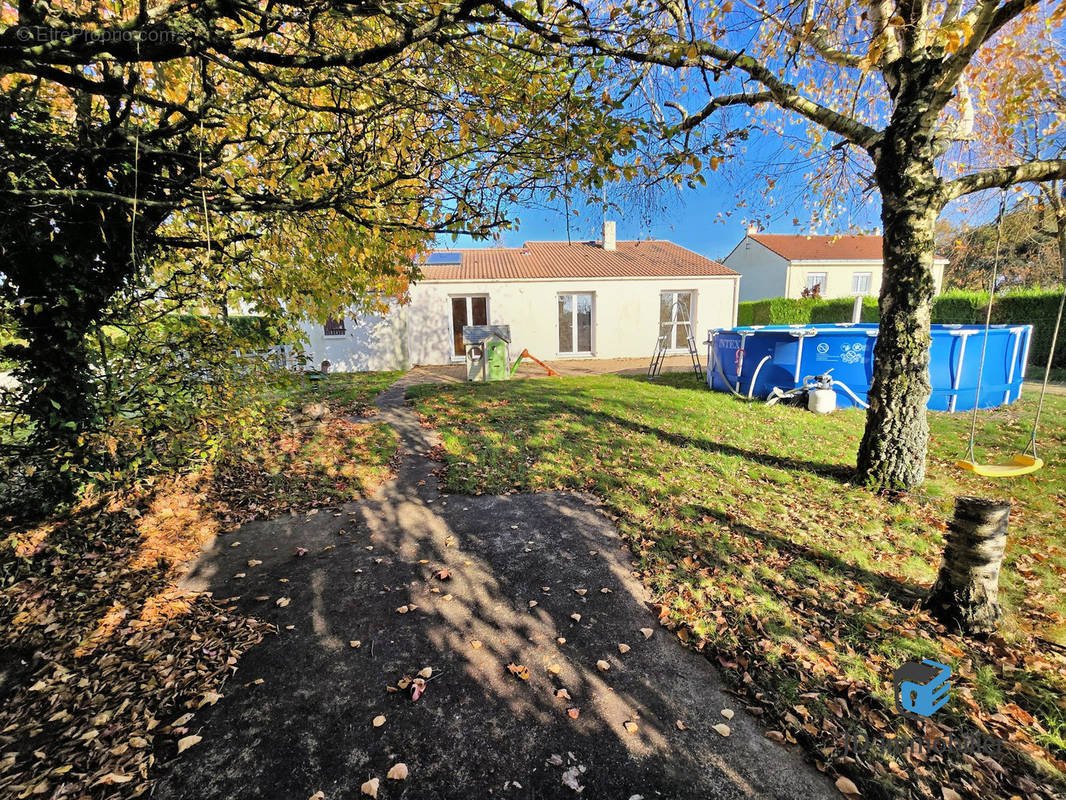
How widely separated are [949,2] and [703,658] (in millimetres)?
6867

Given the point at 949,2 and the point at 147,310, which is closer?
the point at 147,310

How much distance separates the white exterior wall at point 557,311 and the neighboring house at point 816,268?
377 inches

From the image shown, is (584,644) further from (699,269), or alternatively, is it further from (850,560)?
(699,269)

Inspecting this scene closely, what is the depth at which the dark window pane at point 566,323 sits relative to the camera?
57.2 ft

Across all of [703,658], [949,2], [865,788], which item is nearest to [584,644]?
[703,658]

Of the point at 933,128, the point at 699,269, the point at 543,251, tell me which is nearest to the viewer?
the point at 933,128

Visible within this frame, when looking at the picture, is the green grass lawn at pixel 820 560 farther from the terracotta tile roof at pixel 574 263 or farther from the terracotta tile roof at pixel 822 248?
the terracotta tile roof at pixel 822 248

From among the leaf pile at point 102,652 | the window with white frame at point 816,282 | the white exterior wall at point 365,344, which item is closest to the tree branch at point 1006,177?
the leaf pile at point 102,652

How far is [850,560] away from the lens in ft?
12.6

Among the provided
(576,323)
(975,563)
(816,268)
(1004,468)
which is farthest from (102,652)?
(816,268)

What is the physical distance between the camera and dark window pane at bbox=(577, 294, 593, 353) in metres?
17.6

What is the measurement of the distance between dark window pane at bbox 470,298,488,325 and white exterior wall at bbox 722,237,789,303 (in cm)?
1835

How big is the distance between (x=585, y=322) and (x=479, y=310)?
4.35 metres

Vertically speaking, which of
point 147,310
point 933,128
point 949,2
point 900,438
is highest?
point 949,2
